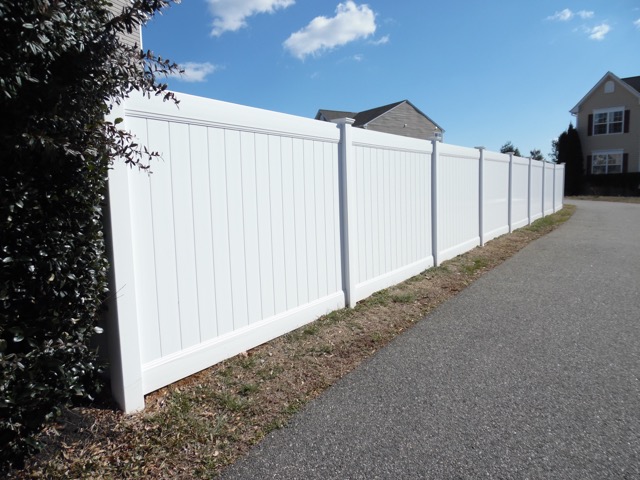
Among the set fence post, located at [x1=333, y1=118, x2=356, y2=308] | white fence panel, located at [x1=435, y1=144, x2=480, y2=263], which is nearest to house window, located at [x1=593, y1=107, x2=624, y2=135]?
white fence panel, located at [x1=435, y1=144, x2=480, y2=263]

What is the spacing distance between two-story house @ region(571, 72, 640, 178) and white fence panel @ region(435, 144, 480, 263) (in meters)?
29.6

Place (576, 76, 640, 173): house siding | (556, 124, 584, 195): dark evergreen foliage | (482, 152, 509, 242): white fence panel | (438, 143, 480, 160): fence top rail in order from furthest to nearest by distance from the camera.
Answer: (556, 124, 584, 195): dark evergreen foliage → (576, 76, 640, 173): house siding → (482, 152, 509, 242): white fence panel → (438, 143, 480, 160): fence top rail

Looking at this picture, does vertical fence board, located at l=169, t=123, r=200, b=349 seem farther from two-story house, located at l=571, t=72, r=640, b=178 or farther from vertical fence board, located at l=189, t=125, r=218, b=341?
two-story house, located at l=571, t=72, r=640, b=178

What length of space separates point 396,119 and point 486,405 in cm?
3573

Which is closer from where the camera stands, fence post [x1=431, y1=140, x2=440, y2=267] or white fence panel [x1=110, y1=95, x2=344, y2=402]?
white fence panel [x1=110, y1=95, x2=344, y2=402]

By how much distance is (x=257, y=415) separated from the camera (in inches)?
125

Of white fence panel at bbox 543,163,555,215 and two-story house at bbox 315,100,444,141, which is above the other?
two-story house at bbox 315,100,444,141

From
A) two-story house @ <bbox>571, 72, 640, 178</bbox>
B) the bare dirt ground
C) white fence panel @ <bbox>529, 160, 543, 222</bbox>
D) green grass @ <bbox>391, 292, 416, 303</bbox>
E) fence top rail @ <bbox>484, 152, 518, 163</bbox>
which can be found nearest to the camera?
the bare dirt ground

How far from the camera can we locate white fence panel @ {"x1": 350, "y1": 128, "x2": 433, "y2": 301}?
567 cm

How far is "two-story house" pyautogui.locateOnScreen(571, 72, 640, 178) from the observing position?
104ft

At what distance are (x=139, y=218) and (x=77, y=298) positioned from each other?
86cm

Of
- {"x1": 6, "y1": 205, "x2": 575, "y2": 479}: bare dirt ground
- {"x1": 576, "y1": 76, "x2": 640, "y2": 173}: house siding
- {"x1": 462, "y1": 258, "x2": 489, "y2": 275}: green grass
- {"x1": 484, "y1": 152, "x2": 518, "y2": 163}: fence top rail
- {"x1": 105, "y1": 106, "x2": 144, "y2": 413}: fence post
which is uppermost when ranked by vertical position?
{"x1": 576, "y1": 76, "x2": 640, "y2": 173}: house siding

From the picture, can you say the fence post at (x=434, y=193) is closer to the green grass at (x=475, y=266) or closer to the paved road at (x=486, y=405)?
the green grass at (x=475, y=266)

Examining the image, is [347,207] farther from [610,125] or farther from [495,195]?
[610,125]
